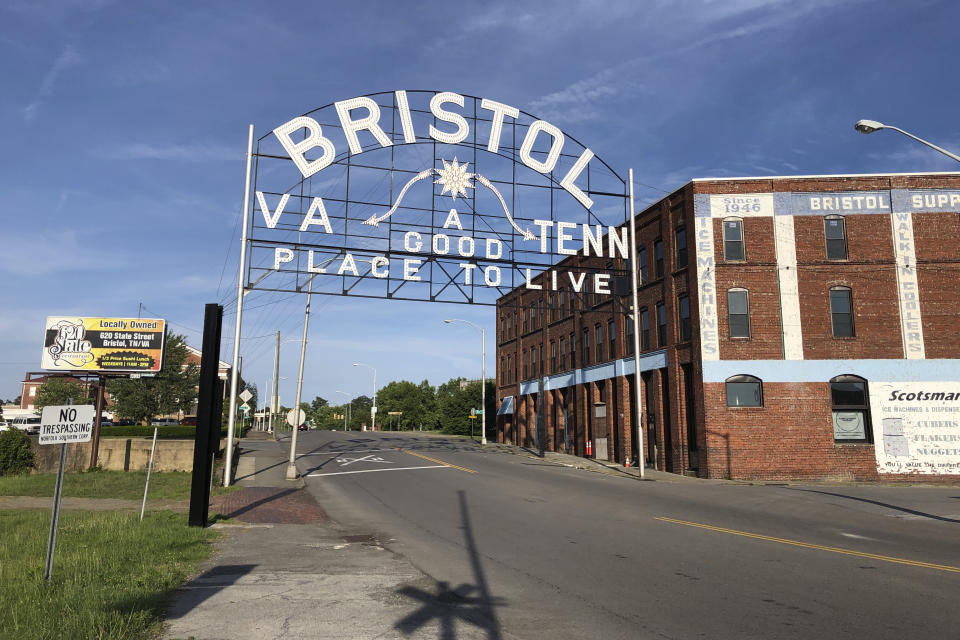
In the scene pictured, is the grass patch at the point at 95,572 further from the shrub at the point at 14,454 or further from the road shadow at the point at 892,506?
the road shadow at the point at 892,506

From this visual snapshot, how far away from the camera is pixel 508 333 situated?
59750 mm

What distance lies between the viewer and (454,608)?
27.2ft

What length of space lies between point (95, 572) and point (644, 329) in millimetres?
29308

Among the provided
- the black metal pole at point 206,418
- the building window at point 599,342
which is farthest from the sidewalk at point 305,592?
the building window at point 599,342

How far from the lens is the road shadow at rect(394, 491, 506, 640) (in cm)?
741

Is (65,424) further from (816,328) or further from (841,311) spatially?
(841,311)

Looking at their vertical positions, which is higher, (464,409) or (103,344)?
(103,344)

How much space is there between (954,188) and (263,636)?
32.9m

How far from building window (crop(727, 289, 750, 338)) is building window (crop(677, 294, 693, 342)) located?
1.91 meters

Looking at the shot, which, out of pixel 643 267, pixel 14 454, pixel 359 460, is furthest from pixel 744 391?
pixel 14 454

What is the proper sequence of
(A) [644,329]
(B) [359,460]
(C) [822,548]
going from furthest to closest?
(A) [644,329] < (B) [359,460] < (C) [822,548]

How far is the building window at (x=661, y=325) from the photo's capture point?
33.1 metres

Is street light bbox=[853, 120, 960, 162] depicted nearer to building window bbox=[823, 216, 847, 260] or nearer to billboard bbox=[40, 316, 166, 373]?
building window bbox=[823, 216, 847, 260]

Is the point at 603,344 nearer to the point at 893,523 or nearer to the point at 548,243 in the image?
the point at 548,243
